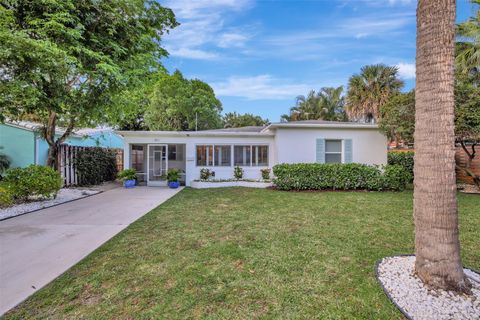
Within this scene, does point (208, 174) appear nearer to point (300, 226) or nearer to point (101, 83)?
point (101, 83)

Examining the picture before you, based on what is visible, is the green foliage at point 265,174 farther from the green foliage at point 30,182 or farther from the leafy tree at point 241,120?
the leafy tree at point 241,120

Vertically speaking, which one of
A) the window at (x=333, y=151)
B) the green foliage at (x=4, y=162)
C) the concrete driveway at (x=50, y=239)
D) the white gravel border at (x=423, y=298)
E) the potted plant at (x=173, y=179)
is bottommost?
the concrete driveway at (x=50, y=239)

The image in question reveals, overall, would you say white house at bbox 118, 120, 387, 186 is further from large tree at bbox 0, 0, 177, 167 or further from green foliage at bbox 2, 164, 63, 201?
large tree at bbox 0, 0, 177, 167

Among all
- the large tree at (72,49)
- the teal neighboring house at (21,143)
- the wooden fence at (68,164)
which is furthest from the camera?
the wooden fence at (68,164)

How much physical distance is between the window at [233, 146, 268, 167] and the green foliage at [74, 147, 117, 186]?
288 inches

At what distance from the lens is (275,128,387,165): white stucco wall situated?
461 inches

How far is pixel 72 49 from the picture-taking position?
18.9ft

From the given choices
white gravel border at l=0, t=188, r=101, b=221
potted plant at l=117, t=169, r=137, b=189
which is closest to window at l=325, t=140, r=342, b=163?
potted plant at l=117, t=169, r=137, b=189

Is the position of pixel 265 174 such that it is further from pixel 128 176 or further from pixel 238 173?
pixel 128 176

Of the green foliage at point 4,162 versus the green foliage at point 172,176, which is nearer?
the green foliage at point 4,162

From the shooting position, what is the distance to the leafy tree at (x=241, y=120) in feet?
114

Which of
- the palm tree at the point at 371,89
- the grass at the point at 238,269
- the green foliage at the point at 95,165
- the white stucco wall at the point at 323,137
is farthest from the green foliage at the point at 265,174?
the palm tree at the point at 371,89

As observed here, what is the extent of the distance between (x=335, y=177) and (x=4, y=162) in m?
13.7

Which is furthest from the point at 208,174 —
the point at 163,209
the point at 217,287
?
the point at 217,287
